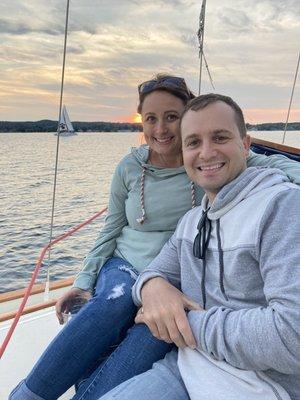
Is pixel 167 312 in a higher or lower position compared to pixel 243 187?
lower

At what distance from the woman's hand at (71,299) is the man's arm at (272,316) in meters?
0.69

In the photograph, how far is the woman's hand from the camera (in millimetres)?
1620

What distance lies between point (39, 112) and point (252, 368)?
482cm

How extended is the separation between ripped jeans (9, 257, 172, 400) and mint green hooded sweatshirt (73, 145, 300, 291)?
0.23m

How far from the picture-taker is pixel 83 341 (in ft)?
4.17

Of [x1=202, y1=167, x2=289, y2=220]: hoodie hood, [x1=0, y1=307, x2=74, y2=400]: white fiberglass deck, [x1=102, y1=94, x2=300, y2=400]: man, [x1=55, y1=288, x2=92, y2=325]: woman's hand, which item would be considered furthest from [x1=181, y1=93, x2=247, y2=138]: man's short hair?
[x1=0, y1=307, x2=74, y2=400]: white fiberglass deck

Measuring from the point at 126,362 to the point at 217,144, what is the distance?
62cm

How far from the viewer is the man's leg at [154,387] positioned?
106cm

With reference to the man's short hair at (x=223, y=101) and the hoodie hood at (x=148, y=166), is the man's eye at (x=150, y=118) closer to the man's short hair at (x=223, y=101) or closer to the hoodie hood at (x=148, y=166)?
the hoodie hood at (x=148, y=166)

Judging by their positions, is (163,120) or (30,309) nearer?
(163,120)

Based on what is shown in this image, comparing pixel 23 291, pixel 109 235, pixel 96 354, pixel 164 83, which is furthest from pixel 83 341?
pixel 23 291

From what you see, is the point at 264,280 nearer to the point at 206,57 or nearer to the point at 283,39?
the point at 206,57

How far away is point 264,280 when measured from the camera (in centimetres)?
100

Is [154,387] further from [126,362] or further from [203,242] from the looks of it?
[203,242]
